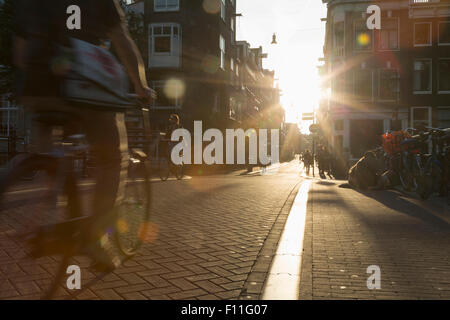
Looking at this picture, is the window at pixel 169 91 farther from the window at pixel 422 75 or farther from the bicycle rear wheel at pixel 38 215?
the bicycle rear wheel at pixel 38 215

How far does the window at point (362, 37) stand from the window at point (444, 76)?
453cm

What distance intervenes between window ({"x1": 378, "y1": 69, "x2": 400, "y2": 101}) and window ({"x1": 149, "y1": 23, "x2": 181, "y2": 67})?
1303 centimetres

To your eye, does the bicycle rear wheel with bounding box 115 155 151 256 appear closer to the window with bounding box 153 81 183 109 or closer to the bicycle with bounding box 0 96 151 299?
the bicycle with bounding box 0 96 151 299

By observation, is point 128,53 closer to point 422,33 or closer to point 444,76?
point 444,76

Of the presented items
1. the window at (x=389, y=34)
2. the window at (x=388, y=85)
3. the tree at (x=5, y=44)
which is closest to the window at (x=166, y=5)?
the tree at (x=5, y=44)

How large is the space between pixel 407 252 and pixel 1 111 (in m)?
25.5

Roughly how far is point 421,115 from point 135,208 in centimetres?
2905

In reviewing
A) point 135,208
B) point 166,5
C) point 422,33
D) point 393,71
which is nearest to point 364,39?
point 393,71

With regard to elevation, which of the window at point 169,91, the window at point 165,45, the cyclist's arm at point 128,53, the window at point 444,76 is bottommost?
the cyclist's arm at point 128,53

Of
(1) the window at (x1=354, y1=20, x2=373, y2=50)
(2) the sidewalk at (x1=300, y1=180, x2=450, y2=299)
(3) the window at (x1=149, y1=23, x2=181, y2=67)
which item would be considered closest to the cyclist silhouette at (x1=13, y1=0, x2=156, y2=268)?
(2) the sidewalk at (x1=300, y1=180, x2=450, y2=299)

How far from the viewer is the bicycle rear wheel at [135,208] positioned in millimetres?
3285

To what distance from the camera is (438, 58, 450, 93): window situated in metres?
28.6

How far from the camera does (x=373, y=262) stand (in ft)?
11.0

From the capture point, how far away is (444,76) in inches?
1129
